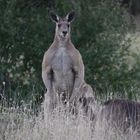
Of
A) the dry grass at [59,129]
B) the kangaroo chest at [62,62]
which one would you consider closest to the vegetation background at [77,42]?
the kangaroo chest at [62,62]

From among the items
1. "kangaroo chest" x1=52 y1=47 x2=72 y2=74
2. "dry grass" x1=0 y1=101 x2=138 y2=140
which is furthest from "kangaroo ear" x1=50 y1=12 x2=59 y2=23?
"dry grass" x1=0 y1=101 x2=138 y2=140

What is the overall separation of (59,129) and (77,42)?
536cm

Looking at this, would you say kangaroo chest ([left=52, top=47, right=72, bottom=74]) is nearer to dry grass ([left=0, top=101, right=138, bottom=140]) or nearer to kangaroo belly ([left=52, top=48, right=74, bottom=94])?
kangaroo belly ([left=52, top=48, right=74, bottom=94])

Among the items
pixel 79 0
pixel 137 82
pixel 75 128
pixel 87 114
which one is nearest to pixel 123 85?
pixel 137 82

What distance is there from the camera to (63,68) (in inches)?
461

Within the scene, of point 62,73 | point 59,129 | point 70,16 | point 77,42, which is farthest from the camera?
point 77,42

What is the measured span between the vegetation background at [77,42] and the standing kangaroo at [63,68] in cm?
215

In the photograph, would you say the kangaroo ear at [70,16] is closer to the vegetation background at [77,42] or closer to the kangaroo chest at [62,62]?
the kangaroo chest at [62,62]

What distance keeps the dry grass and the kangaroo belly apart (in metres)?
2.00

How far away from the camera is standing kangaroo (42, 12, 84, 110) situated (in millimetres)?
11648

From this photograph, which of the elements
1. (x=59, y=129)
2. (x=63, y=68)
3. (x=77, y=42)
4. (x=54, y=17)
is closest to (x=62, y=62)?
(x=63, y=68)

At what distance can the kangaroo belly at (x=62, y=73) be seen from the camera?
1168 cm

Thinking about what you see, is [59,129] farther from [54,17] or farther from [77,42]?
[77,42]

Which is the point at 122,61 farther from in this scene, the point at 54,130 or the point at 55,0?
the point at 54,130
